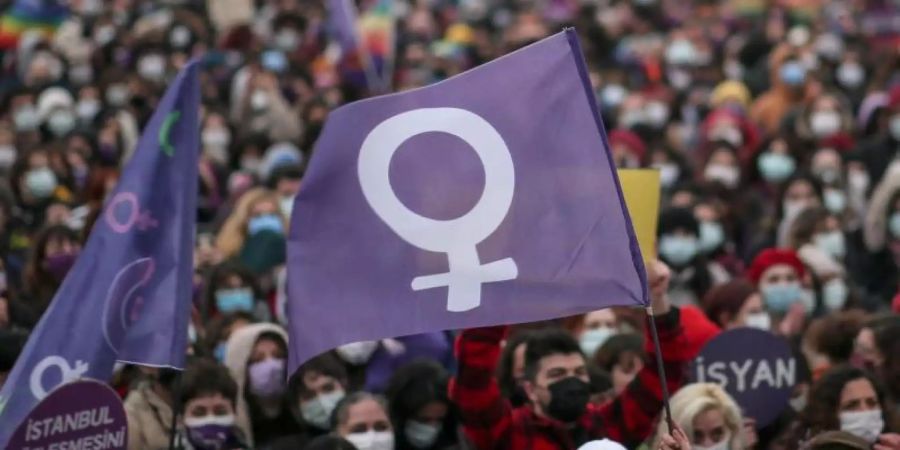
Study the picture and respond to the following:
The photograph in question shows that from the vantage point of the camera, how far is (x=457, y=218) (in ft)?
22.6

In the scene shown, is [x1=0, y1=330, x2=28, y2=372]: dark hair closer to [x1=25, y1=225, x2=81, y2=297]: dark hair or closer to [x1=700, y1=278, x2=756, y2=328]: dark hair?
[x1=25, y1=225, x2=81, y2=297]: dark hair

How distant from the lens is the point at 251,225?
12352mm

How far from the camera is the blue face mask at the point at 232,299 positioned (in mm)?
10570

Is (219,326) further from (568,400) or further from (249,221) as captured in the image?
(249,221)

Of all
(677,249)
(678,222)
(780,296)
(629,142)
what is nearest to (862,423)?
(780,296)

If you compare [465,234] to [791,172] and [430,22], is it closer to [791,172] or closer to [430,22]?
[791,172]

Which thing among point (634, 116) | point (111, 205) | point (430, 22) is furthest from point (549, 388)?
point (430, 22)

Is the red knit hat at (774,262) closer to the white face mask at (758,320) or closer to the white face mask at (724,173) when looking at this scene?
the white face mask at (758,320)

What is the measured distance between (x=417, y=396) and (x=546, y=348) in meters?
0.69

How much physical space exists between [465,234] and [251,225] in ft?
18.4

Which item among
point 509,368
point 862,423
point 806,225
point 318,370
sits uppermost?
point 806,225

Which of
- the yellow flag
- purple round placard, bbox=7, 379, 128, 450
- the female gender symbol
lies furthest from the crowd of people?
the female gender symbol

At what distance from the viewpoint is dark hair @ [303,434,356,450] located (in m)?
7.69

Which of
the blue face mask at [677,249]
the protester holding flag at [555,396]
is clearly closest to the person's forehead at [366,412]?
the protester holding flag at [555,396]
